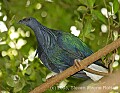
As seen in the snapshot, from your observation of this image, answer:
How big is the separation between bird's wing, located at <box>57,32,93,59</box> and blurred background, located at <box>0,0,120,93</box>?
0.04 m

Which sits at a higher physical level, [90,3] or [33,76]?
[90,3]

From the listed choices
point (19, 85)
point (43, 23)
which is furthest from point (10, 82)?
point (43, 23)

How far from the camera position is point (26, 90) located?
57 cm

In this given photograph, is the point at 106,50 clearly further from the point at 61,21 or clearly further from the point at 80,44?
the point at 61,21

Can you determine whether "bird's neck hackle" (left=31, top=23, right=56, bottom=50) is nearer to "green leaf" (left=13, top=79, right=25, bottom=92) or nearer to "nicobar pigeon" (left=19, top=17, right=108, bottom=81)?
"nicobar pigeon" (left=19, top=17, right=108, bottom=81)

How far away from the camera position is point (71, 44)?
49 centimetres

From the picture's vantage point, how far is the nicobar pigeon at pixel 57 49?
1.55 ft

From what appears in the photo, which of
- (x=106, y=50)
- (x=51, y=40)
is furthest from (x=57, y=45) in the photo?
(x=106, y=50)

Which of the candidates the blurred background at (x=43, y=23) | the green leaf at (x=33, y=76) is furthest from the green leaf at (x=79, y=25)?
the green leaf at (x=33, y=76)

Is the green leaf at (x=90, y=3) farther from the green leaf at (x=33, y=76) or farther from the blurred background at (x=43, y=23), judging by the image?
the green leaf at (x=33, y=76)

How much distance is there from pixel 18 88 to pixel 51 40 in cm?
12

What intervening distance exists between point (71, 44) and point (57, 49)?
0.03 meters

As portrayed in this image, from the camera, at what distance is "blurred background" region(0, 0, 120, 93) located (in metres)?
0.54

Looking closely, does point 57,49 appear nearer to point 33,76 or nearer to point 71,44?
point 71,44
